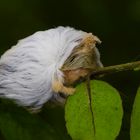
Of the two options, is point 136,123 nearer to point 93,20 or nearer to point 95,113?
point 95,113

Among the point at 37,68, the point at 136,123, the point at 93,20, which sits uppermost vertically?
the point at 37,68

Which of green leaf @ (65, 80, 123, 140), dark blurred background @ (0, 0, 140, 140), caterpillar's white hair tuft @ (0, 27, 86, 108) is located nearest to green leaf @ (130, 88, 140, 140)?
green leaf @ (65, 80, 123, 140)

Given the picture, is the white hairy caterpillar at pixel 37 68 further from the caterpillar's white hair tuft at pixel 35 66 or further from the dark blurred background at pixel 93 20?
the dark blurred background at pixel 93 20

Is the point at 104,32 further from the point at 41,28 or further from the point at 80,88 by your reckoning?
the point at 80,88

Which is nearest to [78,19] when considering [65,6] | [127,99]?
[65,6]

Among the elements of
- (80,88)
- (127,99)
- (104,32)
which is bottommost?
(104,32)

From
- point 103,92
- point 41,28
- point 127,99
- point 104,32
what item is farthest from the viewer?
point 104,32

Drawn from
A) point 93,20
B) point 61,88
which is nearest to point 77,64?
point 61,88
